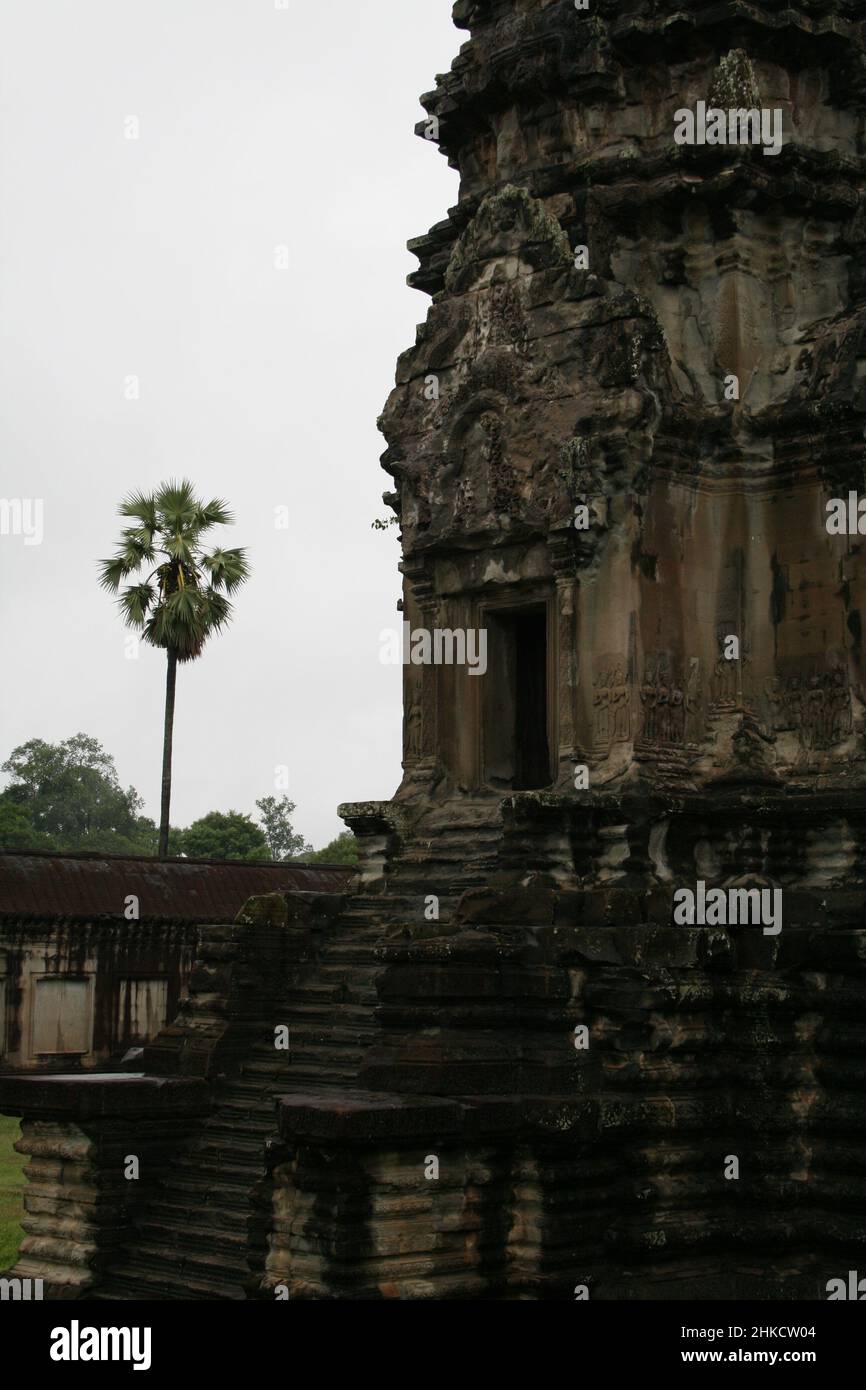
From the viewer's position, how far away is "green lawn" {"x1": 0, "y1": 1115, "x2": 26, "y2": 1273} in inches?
577

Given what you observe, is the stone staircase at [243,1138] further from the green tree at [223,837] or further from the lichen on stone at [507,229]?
the green tree at [223,837]

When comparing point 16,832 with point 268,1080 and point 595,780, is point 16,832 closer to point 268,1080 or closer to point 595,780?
point 268,1080

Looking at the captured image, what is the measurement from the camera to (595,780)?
13.7 m

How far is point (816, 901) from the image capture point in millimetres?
13102

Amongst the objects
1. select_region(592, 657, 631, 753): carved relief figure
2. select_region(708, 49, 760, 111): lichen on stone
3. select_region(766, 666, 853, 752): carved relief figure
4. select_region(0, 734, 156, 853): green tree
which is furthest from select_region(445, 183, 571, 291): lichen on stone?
select_region(0, 734, 156, 853): green tree

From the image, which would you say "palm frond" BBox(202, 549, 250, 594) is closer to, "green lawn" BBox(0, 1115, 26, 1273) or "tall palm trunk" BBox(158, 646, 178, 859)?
"tall palm trunk" BBox(158, 646, 178, 859)

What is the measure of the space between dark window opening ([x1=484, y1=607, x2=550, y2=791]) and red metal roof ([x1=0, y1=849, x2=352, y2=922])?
43.2ft

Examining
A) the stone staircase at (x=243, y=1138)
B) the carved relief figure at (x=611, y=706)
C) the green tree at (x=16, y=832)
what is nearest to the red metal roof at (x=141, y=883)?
the stone staircase at (x=243, y=1138)

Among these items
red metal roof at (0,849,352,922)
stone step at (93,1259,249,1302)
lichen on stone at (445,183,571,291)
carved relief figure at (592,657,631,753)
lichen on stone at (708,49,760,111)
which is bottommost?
stone step at (93,1259,249,1302)

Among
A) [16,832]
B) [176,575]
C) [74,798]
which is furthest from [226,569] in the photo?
[74,798]

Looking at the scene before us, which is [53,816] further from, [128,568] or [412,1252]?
[412,1252]

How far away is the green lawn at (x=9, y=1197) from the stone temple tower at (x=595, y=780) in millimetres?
1423

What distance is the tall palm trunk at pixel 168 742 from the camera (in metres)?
30.5
